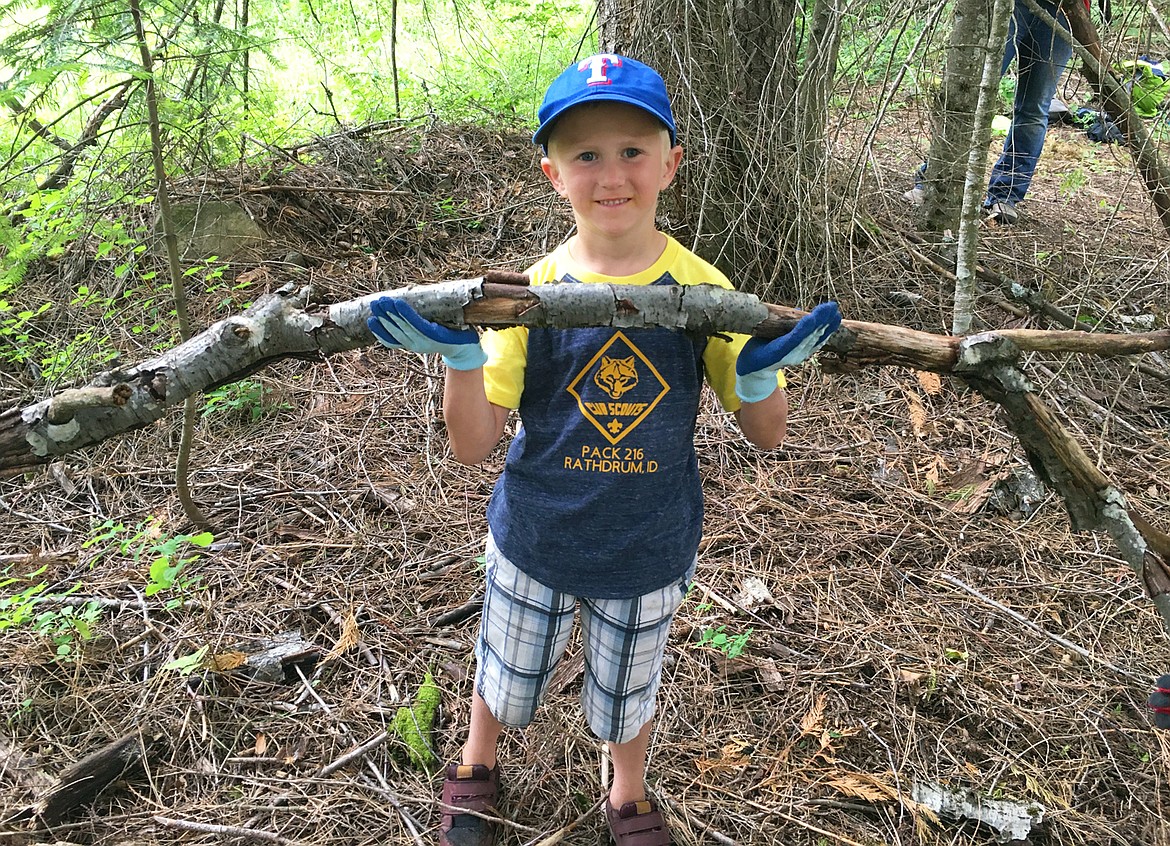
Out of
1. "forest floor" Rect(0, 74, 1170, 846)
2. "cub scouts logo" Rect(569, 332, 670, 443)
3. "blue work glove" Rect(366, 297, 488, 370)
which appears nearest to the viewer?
"blue work glove" Rect(366, 297, 488, 370)

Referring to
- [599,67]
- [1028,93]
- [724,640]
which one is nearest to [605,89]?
[599,67]

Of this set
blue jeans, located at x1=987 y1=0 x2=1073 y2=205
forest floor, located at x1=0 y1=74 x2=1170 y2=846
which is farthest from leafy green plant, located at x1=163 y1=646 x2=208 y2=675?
blue jeans, located at x1=987 y1=0 x2=1073 y2=205

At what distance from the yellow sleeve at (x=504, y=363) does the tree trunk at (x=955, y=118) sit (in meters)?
2.70

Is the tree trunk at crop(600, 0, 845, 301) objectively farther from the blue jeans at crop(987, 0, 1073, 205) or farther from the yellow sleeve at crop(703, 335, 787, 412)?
the yellow sleeve at crop(703, 335, 787, 412)

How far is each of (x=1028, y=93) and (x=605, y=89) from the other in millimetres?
3783

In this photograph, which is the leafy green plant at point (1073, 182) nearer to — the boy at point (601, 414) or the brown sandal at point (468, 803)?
the boy at point (601, 414)

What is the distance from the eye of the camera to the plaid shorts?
1576 millimetres

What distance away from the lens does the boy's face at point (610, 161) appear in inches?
52.7

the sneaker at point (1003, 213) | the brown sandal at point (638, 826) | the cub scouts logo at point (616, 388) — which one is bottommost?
the brown sandal at point (638, 826)

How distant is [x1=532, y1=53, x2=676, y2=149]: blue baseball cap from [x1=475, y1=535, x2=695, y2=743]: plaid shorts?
38.9 inches

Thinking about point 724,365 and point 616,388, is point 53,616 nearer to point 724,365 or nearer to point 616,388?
point 616,388

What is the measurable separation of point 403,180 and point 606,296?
3.57 meters

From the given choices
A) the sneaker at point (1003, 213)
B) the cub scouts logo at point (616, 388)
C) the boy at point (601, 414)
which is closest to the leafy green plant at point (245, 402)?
the boy at point (601, 414)

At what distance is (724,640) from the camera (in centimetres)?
226
